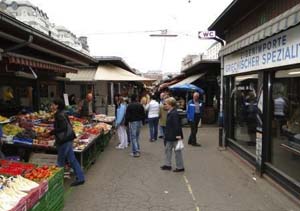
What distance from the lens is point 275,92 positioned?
7367 millimetres

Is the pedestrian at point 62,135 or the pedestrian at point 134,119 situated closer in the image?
the pedestrian at point 62,135

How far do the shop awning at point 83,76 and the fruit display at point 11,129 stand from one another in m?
7.06

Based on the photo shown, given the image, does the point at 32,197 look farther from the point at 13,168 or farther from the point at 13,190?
the point at 13,168

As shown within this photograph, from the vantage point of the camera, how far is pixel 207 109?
66.5 feet

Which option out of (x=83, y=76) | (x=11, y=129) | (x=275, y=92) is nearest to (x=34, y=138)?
(x=11, y=129)

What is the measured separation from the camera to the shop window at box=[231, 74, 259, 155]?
9.18 metres

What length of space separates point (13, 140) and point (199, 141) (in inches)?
299

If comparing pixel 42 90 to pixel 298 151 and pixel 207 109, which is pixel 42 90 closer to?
pixel 298 151

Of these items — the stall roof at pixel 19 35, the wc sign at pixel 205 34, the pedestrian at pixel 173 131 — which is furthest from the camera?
the wc sign at pixel 205 34

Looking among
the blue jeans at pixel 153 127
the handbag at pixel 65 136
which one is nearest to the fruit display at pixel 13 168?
the handbag at pixel 65 136

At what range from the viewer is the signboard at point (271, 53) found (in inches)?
233

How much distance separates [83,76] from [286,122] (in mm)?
10576

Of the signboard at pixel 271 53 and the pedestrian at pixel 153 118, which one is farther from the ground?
the signboard at pixel 271 53

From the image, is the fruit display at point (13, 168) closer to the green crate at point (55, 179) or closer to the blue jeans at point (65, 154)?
the green crate at point (55, 179)
